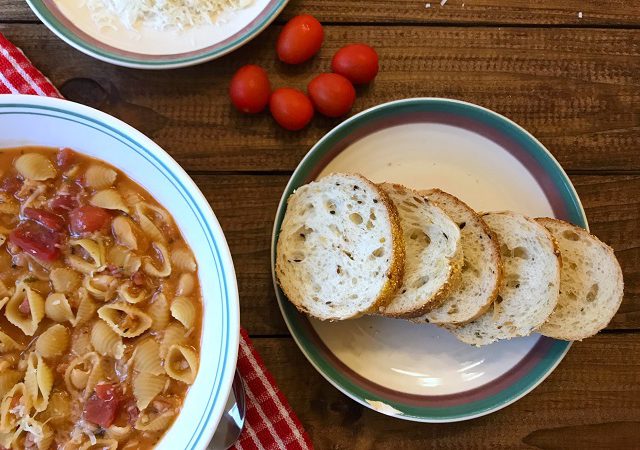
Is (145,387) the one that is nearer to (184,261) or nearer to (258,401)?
(184,261)

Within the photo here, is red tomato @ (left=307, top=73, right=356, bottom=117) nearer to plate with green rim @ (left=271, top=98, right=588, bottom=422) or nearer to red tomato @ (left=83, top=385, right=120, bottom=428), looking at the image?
plate with green rim @ (left=271, top=98, right=588, bottom=422)

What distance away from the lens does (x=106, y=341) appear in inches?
83.4

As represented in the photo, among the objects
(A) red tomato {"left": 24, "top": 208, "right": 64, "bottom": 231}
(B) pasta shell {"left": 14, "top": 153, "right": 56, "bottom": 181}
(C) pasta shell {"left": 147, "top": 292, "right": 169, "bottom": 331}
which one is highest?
(B) pasta shell {"left": 14, "top": 153, "right": 56, "bottom": 181}

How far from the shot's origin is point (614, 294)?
8.64ft

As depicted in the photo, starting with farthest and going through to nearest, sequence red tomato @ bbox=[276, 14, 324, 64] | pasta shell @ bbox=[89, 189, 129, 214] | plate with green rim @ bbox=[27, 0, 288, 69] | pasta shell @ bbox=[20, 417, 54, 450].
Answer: red tomato @ bbox=[276, 14, 324, 64], plate with green rim @ bbox=[27, 0, 288, 69], pasta shell @ bbox=[89, 189, 129, 214], pasta shell @ bbox=[20, 417, 54, 450]

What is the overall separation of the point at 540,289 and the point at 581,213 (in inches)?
15.7

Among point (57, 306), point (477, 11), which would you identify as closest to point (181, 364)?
point (57, 306)

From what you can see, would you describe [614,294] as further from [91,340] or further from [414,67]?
[91,340]

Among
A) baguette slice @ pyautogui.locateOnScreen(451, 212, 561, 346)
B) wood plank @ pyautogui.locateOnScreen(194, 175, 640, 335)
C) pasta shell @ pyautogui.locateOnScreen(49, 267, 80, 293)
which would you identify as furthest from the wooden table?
pasta shell @ pyautogui.locateOnScreen(49, 267, 80, 293)

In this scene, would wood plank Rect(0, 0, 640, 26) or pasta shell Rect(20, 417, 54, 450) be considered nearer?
pasta shell Rect(20, 417, 54, 450)

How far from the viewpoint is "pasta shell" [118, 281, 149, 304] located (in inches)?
83.0

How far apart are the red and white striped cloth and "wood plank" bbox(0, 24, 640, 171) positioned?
0.49ft

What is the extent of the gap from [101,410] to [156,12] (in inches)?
63.0

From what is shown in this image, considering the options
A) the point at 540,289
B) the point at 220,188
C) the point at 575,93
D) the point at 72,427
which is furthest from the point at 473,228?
the point at 72,427
